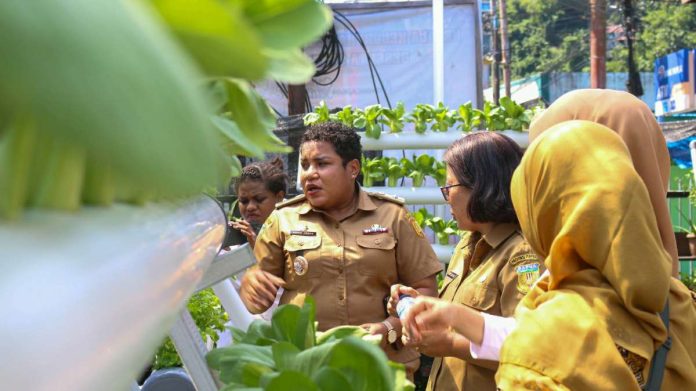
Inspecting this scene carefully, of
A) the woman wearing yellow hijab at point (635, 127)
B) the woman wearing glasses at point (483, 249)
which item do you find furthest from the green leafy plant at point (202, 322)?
the woman wearing yellow hijab at point (635, 127)

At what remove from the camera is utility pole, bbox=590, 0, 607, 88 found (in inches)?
768

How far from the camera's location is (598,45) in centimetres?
2000

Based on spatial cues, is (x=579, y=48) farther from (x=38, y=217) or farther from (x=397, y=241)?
(x=38, y=217)

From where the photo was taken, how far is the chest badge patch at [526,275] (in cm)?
233

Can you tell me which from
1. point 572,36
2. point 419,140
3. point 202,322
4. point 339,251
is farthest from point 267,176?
point 572,36

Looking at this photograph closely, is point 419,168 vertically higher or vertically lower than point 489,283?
higher

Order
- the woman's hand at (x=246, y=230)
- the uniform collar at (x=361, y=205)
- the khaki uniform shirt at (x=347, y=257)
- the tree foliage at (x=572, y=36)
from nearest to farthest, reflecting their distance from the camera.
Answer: the khaki uniform shirt at (x=347, y=257) → the uniform collar at (x=361, y=205) → the woman's hand at (x=246, y=230) → the tree foliage at (x=572, y=36)

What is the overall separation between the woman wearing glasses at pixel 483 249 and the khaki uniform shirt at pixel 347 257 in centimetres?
30

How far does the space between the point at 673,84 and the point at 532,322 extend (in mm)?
17766

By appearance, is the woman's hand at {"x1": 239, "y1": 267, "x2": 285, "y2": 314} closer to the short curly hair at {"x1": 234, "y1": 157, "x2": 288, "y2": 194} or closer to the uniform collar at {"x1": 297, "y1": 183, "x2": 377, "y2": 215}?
the uniform collar at {"x1": 297, "y1": 183, "x2": 377, "y2": 215}

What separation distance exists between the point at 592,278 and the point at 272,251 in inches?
68.1

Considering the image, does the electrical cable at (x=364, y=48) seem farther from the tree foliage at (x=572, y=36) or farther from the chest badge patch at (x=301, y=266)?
the tree foliage at (x=572, y=36)

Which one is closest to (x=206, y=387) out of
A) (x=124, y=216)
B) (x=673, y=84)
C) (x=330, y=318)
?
(x=124, y=216)

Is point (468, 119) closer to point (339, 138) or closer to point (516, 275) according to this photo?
point (339, 138)
